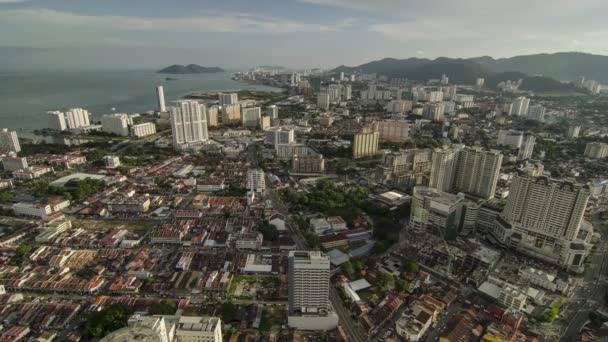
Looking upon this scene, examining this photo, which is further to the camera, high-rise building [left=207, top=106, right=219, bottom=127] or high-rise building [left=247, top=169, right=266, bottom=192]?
high-rise building [left=207, top=106, right=219, bottom=127]

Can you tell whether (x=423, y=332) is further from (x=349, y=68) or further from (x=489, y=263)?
(x=349, y=68)

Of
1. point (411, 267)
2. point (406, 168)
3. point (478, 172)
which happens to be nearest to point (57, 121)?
point (406, 168)

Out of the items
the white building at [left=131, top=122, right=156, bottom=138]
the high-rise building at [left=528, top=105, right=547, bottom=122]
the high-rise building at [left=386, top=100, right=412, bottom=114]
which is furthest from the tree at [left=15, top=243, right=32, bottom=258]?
the high-rise building at [left=528, top=105, right=547, bottom=122]

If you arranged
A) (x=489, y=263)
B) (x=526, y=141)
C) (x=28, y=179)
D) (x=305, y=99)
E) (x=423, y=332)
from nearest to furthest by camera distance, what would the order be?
(x=423, y=332)
(x=489, y=263)
(x=28, y=179)
(x=526, y=141)
(x=305, y=99)

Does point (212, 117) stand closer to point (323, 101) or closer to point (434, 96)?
point (323, 101)

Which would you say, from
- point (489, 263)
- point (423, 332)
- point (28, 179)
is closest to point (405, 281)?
point (423, 332)

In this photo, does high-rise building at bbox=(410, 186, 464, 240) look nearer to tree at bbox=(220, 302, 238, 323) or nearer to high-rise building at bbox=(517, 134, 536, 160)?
tree at bbox=(220, 302, 238, 323)
